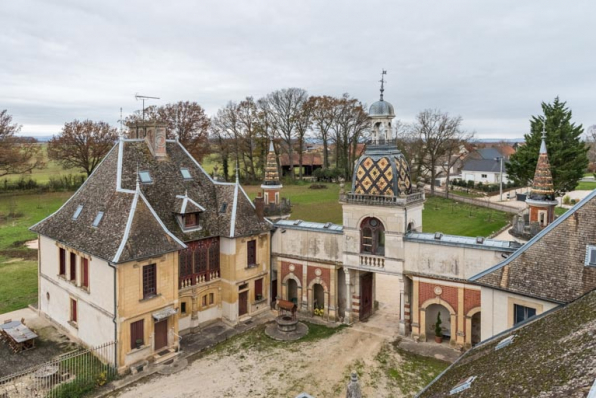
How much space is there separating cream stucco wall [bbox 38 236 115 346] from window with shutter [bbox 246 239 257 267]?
8393 mm

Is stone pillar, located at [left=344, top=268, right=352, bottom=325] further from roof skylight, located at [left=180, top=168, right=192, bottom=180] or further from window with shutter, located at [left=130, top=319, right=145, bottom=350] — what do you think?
window with shutter, located at [left=130, top=319, right=145, bottom=350]

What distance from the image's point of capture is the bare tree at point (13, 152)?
6028 centimetres

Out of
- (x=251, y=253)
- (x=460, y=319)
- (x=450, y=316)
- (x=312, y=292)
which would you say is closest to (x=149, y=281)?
(x=251, y=253)

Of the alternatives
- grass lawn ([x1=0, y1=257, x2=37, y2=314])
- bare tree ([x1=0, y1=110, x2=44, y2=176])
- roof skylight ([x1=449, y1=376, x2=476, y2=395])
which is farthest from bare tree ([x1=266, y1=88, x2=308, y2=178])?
roof skylight ([x1=449, y1=376, x2=476, y2=395])

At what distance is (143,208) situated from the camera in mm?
22047

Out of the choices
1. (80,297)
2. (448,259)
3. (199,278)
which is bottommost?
(80,297)

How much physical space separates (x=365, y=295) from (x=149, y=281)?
1261 centimetres

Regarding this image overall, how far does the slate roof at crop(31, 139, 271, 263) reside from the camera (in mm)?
21359

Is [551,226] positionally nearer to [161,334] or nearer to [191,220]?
[191,220]

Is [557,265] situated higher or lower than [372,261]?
higher

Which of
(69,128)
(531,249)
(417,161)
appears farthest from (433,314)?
(69,128)

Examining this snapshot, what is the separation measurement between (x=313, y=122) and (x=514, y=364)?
6685 cm

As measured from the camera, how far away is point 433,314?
963 inches

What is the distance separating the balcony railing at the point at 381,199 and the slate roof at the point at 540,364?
1078 centimetres
